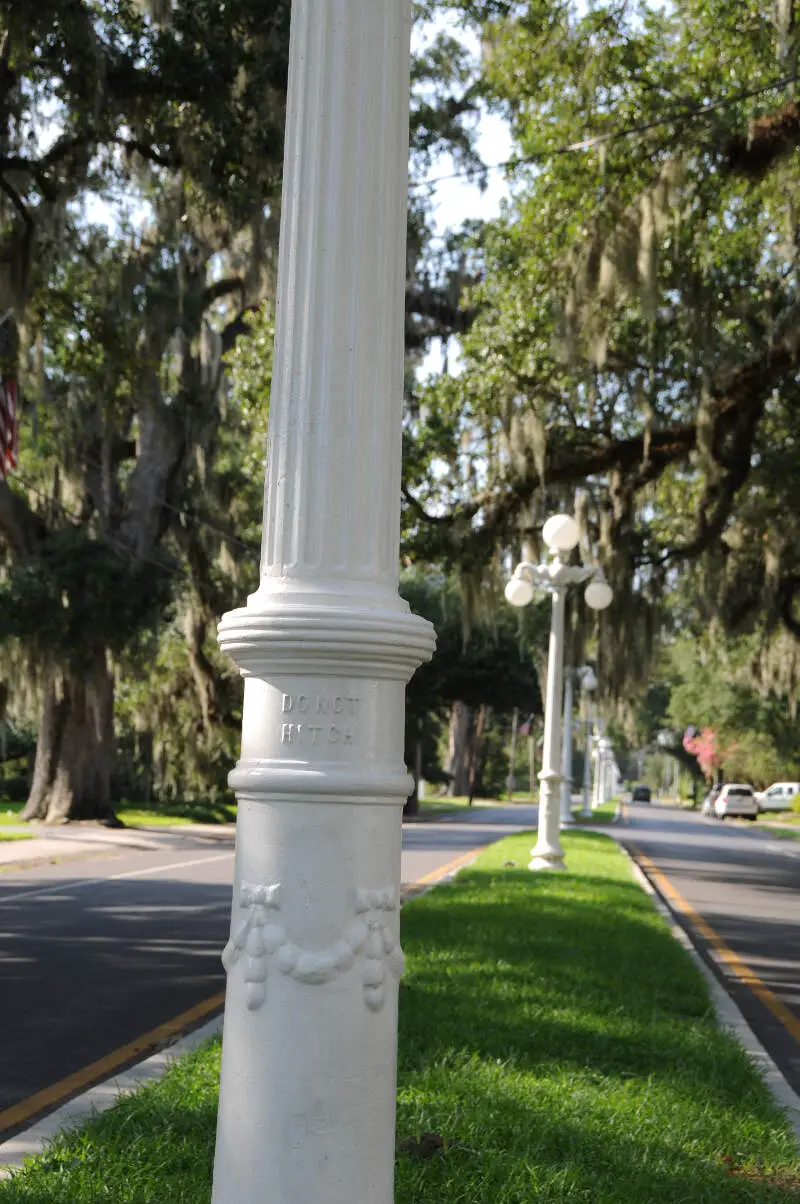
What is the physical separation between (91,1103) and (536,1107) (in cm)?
175

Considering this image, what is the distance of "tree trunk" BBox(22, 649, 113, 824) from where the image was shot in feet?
92.5

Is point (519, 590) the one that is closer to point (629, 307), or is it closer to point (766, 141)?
point (629, 307)

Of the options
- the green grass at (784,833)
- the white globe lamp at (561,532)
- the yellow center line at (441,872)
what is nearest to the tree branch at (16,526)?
the yellow center line at (441,872)

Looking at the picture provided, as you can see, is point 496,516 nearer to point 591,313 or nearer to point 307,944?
point 591,313

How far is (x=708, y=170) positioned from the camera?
661 inches

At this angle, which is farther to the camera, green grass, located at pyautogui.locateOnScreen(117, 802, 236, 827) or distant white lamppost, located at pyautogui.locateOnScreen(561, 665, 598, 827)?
distant white lamppost, located at pyautogui.locateOnScreen(561, 665, 598, 827)

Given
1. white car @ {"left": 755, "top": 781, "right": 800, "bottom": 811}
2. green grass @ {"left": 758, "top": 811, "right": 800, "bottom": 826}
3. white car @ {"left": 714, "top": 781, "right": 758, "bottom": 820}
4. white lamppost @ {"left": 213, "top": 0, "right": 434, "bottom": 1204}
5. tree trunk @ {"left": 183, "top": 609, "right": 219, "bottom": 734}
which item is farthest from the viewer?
white car @ {"left": 755, "top": 781, "right": 800, "bottom": 811}

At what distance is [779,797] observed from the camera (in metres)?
68.4

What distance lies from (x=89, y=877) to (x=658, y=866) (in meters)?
10.3

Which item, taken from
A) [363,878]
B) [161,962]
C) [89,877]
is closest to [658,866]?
[89,877]

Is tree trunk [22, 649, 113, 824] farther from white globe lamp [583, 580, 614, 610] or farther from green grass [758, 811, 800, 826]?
green grass [758, 811, 800, 826]

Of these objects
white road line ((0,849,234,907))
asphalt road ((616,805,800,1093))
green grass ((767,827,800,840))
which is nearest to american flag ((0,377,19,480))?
white road line ((0,849,234,907))

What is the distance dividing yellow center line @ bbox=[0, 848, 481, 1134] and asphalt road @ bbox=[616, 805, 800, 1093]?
3.20m

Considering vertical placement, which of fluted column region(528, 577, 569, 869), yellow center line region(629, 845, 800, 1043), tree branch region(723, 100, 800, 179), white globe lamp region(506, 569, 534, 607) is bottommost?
yellow center line region(629, 845, 800, 1043)
